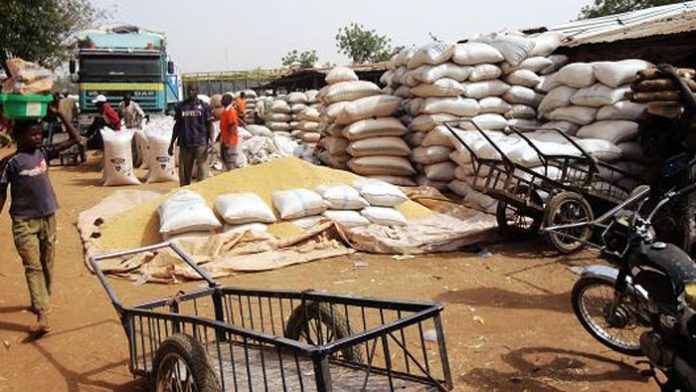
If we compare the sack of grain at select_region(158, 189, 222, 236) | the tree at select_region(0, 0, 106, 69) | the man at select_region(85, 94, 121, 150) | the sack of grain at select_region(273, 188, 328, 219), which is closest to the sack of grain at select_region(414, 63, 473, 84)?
the sack of grain at select_region(273, 188, 328, 219)

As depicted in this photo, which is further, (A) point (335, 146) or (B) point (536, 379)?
(A) point (335, 146)

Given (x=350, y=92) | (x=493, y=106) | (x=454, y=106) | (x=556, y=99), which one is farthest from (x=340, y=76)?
(x=556, y=99)

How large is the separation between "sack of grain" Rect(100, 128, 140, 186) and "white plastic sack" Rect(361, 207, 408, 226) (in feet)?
15.7

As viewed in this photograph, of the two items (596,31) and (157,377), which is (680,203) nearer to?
(157,377)

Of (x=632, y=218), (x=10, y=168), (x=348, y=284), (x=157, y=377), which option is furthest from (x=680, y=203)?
(x=10, y=168)

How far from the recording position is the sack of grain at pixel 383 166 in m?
8.27

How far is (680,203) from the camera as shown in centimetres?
428

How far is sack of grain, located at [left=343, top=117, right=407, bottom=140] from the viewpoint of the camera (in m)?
8.30

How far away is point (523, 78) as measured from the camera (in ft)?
26.4

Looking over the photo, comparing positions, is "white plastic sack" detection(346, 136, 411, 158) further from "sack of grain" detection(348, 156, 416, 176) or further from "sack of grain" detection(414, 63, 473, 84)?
"sack of grain" detection(414, 63, 473, 84)

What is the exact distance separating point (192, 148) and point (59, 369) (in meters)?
4.96

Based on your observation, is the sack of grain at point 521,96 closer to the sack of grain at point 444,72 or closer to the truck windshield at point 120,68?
the sack of grain at point 444,72

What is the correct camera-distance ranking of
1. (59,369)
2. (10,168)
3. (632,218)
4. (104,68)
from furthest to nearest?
(104,68)
(10,168)
(59,369)
(632,218)

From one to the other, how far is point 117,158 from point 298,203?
4.57 metres
